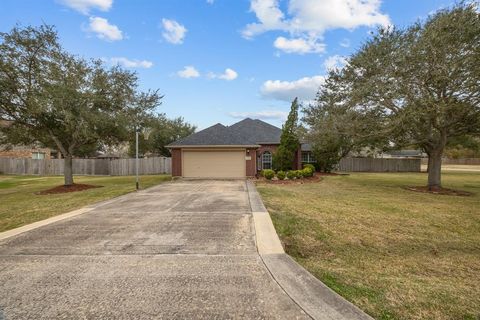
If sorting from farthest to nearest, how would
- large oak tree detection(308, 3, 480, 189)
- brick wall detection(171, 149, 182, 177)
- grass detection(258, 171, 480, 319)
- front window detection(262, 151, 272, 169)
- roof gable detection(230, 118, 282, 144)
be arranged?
1. roof gable detection(230, 118, 282, 144)
2. front window detection(262, 151, 272, 169)
3. brick wall detection(171, 149, 182, 177)
4. large oak tree detection(308, 3, 480, 189)
5. grass detection(258, 171, 480, 319)

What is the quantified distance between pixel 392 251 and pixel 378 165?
2955 cm

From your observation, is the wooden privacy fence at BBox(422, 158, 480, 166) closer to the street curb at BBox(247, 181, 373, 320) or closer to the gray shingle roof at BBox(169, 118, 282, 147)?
the gray shingle roof at BBox(169, 118, 282, 147)

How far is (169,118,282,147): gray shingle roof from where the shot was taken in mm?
18375

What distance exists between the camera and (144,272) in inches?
142

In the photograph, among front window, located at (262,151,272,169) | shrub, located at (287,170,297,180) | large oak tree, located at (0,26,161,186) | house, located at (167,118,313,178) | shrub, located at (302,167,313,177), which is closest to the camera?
large oak tree, located at (0,26,161,186)

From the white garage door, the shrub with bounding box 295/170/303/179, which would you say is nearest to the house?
the white garage door

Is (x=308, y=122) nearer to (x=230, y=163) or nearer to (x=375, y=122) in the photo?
(x=230, y=163)

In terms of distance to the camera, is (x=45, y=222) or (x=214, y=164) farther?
(x=214, y=164)

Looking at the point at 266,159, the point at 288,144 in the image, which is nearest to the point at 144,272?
the point at 288,144

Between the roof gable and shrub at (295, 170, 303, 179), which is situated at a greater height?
the roof gable

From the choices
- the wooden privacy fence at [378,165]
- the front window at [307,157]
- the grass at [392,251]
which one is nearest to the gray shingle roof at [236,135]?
the front window at [307,157]

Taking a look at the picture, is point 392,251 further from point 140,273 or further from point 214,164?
point 214,164

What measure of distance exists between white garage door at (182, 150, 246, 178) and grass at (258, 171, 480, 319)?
8814mm

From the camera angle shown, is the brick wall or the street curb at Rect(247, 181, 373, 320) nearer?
the street curb at Rect(247, 181, 373, 320)
